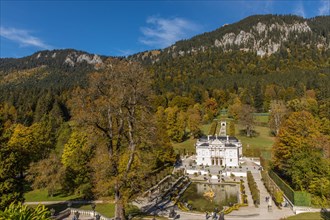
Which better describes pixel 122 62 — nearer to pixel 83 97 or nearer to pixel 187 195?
pixel 83 97

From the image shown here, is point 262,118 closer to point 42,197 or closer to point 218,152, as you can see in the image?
point 218,152

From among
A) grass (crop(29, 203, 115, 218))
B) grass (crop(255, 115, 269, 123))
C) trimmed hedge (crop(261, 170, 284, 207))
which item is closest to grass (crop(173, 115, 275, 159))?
grass (crop(255, 115, 269, 123))

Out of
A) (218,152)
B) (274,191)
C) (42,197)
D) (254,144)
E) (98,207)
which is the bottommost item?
(274,191)

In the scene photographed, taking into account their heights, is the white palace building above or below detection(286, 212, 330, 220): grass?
above

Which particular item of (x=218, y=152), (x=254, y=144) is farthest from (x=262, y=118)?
(x=218, y=152)

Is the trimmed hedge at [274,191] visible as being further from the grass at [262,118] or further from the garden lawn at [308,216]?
the grass at [262,118]

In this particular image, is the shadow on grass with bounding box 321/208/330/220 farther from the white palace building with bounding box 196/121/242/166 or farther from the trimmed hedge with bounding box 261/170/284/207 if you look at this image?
the white palace building with bounding box 196/121/242/166

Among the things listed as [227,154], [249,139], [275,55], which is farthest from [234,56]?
[227,154]

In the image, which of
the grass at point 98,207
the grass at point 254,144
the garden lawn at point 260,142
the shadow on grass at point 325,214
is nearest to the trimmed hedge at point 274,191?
the shadow on grass at point 325,214

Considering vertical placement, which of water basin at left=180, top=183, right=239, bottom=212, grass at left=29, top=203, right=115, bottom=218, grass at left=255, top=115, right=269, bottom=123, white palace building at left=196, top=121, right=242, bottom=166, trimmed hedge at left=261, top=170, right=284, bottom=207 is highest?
grass at left=255, top=115, right=269, bottom=123
